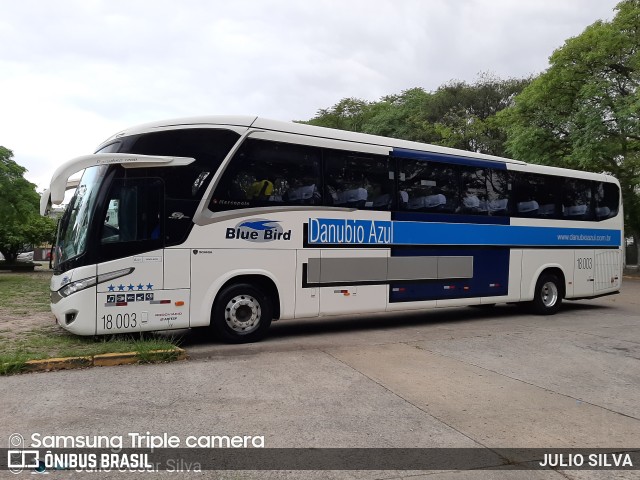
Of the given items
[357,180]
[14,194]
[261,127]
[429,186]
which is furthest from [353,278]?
[14,194]

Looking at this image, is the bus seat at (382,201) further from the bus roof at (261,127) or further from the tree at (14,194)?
the tree at (14,194)

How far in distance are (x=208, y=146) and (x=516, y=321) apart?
7770 mm

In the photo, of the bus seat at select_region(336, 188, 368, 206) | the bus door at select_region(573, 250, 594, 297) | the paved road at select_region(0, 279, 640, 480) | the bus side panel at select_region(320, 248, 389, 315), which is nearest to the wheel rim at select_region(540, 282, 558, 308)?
the bus door at select_region(573, 250, 594, 297)

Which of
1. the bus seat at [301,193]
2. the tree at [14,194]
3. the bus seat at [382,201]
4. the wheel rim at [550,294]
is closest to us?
the bus seat at [301,193]

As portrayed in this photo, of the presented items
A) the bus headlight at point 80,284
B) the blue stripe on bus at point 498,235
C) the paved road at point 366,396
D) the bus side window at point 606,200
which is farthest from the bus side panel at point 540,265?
the bus headlight at point 80,284

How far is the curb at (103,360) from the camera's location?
20.6 ft

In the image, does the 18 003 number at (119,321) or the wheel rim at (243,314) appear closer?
the 18 003 number at (119,321)

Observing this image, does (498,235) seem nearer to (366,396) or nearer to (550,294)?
(550,294)

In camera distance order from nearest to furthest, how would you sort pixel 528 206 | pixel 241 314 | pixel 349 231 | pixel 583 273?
pixel 241 314 → pixel 349 231 → pixel 528 206 → pixel 583 273

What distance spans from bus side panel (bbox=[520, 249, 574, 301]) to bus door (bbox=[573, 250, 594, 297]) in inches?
6.6

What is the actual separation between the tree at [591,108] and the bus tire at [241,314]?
17.7 meters

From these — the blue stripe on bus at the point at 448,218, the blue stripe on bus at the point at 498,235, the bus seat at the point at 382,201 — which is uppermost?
the bus seat at the point at 382,201

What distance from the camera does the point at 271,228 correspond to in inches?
328

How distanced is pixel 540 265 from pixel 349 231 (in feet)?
18.5
